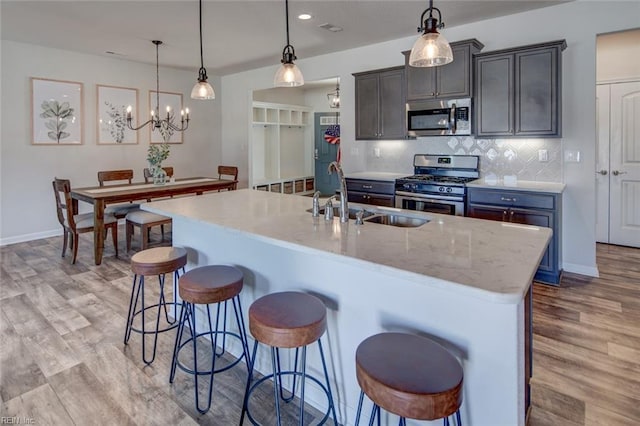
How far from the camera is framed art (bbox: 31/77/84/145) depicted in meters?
5.34

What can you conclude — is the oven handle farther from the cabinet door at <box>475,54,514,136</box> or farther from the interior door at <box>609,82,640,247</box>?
the interior door at <box>609,82,640,247</box>

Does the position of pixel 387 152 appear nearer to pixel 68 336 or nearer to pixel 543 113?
pixel 543 113

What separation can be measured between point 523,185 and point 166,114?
5.62 m

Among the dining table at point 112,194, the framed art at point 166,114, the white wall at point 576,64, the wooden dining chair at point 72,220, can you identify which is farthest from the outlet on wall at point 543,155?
the framed art at point 166,114

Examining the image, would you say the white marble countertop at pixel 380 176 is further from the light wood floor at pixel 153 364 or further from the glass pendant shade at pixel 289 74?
the glass pendant shade at pixel 289 74

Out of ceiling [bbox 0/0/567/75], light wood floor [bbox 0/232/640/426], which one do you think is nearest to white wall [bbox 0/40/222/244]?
ceiling [bbox 0/0/567/75]

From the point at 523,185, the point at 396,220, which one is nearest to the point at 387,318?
the point at 396,220

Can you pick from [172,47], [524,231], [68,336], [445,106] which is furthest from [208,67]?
[524,231]

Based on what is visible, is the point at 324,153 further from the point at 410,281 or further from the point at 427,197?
the point at 410,281

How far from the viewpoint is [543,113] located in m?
3.66

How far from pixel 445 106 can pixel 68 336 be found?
4122 mm

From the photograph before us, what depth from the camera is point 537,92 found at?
366cm

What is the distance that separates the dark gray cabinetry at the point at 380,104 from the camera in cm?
468

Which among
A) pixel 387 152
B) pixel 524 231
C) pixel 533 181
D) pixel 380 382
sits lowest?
pixel 380 382
